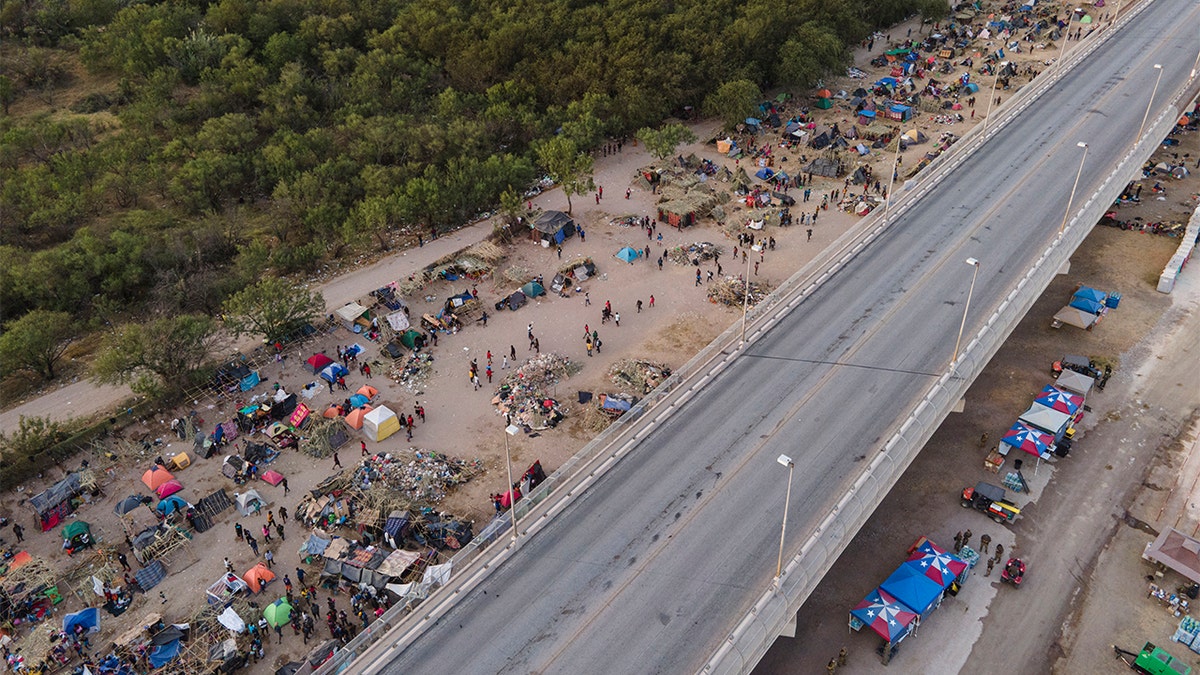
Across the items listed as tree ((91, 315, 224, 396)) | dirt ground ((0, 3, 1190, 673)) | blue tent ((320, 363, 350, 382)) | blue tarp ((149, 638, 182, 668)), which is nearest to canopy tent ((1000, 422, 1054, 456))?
dirt ground ((0, 3, 1190, 673))

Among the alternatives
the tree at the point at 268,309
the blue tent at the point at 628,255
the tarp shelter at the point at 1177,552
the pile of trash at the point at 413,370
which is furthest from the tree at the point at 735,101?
the tarp shelter at the point at 1177,552

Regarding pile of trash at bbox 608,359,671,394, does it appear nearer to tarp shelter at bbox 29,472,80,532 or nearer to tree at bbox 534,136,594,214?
tree at bbox 534,136,594,214

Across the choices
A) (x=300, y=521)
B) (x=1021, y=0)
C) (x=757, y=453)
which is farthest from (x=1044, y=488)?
(x=1021, y=0)

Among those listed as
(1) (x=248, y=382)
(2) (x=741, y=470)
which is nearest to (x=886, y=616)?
(2) (x=741, y=470)

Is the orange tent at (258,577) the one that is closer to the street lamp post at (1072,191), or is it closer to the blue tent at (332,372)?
the blue tent at (332,372)

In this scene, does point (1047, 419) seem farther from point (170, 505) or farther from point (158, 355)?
point (158, 355)
